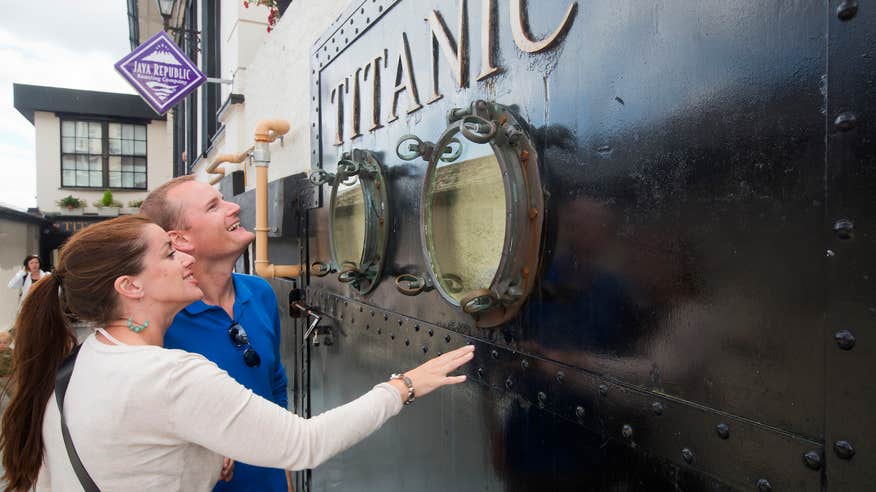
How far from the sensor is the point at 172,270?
1.35 metres

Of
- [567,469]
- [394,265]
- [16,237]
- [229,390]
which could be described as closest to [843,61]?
[567,469]

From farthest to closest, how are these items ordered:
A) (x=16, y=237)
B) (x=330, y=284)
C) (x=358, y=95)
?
(x=16, y=237), (x=330, y=284), (x=358, y=95)

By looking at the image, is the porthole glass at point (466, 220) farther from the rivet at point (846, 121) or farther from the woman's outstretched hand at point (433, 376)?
the rivet at point (846, 121)

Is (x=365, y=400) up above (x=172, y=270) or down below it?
below

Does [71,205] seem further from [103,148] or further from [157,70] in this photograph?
[157,70]

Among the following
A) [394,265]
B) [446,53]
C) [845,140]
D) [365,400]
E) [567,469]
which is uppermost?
[446,53]

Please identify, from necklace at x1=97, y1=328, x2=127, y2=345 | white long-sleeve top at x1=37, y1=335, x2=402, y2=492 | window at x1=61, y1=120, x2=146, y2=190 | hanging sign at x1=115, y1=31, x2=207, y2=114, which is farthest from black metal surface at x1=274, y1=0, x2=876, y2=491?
window at x1=61, y1=120, x2=146, y2=190

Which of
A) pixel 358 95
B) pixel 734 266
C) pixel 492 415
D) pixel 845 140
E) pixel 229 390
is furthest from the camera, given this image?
pixel 358 95

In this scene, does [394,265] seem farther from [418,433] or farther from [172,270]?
[172,270]

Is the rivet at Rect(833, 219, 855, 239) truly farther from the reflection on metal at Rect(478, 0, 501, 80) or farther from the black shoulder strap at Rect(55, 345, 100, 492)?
the black shoulder strap at Rect(55, 345, 100, 492)

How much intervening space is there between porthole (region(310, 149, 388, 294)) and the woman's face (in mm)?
890

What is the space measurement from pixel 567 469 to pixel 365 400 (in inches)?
19.9

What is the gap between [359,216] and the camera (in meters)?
2.52

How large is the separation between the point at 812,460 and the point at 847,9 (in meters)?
0.64
